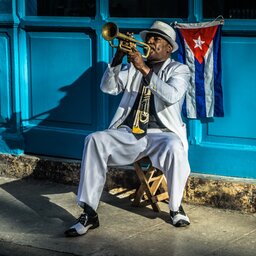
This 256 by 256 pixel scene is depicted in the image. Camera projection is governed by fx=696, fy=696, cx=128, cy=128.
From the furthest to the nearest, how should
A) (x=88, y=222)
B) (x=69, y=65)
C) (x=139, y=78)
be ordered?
1. (x=69, y=65)
2. (x=139, y=78)
3. (x=88, y=222)

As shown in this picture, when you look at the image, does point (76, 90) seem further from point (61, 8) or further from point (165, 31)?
point (165, 31)

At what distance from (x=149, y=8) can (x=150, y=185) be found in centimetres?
148

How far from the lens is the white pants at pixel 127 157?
16.3 feet

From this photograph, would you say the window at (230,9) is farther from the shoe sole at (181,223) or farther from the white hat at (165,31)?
the shoe sole at (181,223)

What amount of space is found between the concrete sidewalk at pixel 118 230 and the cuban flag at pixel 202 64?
80 cm

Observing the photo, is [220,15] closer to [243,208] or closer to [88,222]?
[243,208]

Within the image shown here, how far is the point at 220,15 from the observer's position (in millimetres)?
5473

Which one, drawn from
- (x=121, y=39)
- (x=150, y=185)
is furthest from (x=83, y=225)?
(x=121, y=39)

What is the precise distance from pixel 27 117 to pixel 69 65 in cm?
72

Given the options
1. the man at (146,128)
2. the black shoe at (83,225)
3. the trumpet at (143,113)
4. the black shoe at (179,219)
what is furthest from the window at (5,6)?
the black shoe at (179,219)

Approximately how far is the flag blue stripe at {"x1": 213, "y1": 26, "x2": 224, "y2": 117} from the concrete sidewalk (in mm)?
794

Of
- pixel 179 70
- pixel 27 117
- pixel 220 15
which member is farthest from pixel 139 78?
pixel 27 117

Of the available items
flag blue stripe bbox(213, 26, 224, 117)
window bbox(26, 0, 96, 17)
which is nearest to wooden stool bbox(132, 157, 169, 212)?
flag blue stripe bbox(213, 26, 224, 117)

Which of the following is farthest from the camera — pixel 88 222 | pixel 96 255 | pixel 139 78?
pixel 139 78
